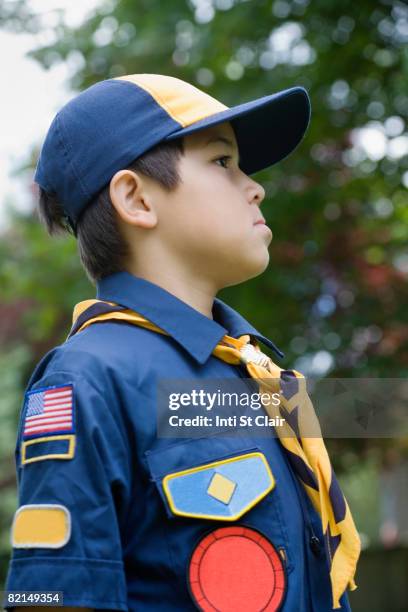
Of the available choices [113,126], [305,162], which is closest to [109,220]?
[113,126]

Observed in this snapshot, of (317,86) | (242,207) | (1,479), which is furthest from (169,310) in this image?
(1,479)

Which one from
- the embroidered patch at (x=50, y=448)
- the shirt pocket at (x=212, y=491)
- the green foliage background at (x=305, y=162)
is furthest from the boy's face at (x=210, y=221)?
the green foliage background at (x=305, y=162)

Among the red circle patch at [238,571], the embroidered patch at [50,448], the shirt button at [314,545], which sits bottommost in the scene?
the shirt button at [314,545]

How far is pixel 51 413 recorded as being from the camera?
4.37 ft

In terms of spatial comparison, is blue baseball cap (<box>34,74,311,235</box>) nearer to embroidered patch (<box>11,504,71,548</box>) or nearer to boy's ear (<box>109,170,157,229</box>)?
boy's ear (<box>109,170,157,229</box>)

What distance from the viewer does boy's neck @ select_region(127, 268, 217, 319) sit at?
161 cm

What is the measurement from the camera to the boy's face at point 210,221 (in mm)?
1588

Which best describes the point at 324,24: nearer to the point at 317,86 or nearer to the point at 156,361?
the point at 317,86

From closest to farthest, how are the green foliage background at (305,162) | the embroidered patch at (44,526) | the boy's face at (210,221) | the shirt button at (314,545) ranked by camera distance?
1. the embroidered patch at (44,526)
2. the shirt button at (314,545)
3. the boy's face at (210,221)
4. the green foliage background at (305,162)

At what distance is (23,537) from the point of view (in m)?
1.29

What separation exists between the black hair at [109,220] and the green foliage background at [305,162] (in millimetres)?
2996

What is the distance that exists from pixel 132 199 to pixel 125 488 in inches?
22.4

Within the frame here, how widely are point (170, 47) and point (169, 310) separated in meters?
4.09

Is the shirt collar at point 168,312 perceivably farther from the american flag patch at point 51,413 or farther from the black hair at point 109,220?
the american flag patch at point 51,413
